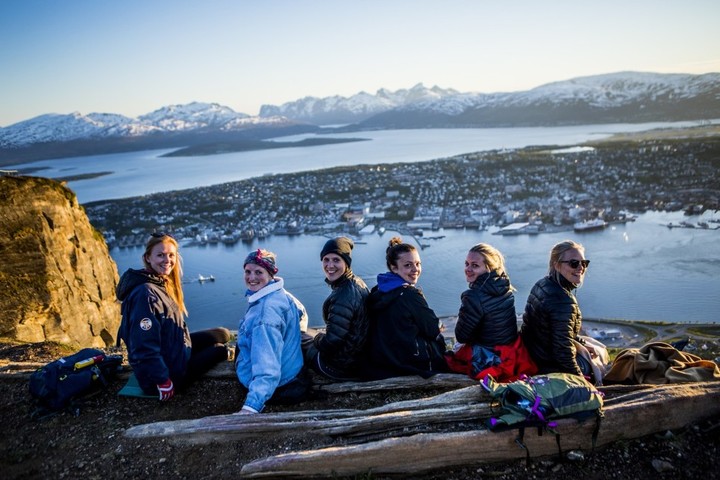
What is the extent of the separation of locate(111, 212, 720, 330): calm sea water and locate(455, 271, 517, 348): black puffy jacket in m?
23.7

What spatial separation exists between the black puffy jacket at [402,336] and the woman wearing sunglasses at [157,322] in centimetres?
195

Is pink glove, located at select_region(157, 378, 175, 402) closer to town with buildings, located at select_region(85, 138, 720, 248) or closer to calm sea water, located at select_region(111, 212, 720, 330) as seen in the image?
calm sea water, located at select_region(111, 212, 720, 330)

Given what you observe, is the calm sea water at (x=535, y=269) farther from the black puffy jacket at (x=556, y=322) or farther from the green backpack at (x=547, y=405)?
the green backpack at (x=547, y=405)

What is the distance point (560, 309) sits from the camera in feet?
13.0

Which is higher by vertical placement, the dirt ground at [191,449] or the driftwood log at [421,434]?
the driftwood log at [421,434]

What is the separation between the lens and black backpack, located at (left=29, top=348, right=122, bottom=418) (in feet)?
14.6

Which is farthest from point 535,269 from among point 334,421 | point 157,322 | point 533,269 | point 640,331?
point 157,322

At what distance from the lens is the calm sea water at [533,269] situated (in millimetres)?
28359

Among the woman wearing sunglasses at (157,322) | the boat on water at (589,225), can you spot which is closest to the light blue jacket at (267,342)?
the woman wearing sunglasses at (157,322)

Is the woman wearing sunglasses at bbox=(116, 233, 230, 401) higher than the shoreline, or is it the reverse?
the woman wearing sunglasses at bbox=(116, 233, 230, 401)

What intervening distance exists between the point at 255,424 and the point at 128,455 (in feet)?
3.73

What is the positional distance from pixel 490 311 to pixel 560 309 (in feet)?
2.04

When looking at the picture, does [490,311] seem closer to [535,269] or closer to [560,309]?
[560,309]

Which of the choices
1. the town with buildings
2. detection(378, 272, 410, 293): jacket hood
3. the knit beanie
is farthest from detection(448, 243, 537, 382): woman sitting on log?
the town with buildings
